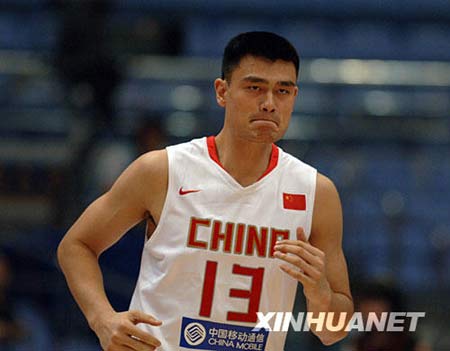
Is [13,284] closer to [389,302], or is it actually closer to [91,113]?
[91,113]

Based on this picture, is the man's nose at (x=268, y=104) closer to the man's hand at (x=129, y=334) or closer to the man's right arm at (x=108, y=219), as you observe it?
the man's right arm at (x=108, y=219)

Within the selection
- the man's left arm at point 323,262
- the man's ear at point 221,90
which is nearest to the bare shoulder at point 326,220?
the man's left arm at point 323,262

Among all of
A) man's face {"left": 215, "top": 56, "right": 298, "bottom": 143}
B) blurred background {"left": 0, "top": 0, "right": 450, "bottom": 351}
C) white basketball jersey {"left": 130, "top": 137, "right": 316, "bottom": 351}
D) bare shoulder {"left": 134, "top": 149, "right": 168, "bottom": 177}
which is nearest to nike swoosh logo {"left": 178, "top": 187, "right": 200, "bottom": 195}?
white basketball jersey {"left": 130, "top": 137, "right": 316, "bottom": 351}

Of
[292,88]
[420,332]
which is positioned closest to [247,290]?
[292,88]

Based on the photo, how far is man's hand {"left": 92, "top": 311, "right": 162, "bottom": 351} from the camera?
11.4ft

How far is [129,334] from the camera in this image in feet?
11.4

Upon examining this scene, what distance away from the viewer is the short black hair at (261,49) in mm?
3904

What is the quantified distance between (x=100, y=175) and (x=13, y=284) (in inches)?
48.9

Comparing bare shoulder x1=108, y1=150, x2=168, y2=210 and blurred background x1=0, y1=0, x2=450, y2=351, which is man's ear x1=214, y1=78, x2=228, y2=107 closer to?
bare shoulder x1=108, y1=150, x2=168, y2=210

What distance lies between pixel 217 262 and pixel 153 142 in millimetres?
3437

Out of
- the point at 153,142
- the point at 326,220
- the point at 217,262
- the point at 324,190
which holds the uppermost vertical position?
the point at 153,142

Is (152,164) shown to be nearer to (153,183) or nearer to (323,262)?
(153,183)

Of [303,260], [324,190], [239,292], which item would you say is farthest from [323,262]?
[324,190]

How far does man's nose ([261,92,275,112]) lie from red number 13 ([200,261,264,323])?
65 centimetres
